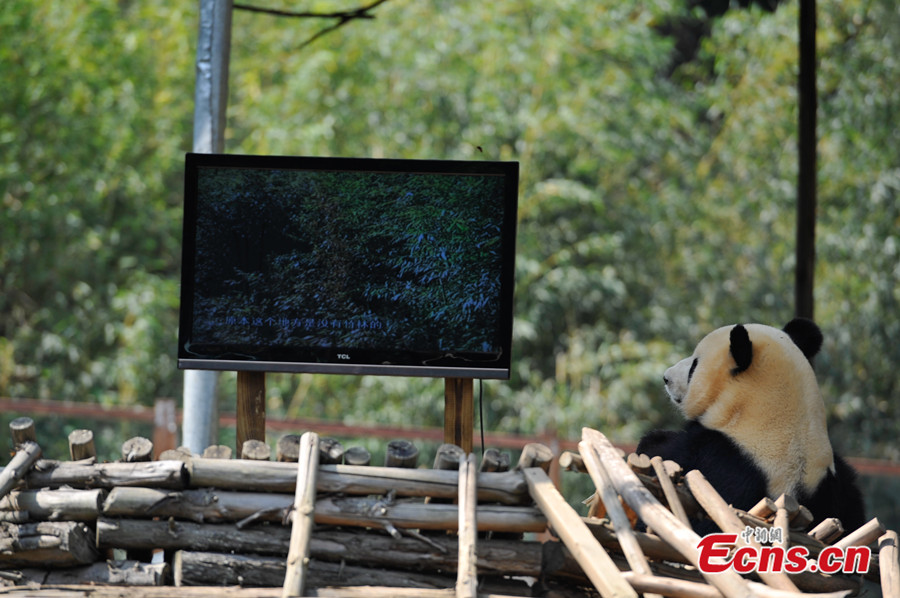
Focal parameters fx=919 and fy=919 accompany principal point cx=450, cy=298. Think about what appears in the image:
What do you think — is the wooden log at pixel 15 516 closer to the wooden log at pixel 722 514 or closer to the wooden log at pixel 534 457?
the wooden log at pixel 534 457

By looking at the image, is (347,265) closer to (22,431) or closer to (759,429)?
(22,431)

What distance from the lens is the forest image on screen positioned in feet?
10.5

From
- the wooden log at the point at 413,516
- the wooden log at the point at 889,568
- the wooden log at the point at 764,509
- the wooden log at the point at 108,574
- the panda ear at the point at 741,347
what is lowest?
the wooden log at the point at 108,574

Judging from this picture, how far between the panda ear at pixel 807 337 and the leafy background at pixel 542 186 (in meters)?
4.41

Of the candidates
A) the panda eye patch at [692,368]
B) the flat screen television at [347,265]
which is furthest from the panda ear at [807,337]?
the flat screen television at [347,265]

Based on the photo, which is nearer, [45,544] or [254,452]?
[45,544]

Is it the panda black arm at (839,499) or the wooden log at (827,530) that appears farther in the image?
the panda black arm at (839,499)

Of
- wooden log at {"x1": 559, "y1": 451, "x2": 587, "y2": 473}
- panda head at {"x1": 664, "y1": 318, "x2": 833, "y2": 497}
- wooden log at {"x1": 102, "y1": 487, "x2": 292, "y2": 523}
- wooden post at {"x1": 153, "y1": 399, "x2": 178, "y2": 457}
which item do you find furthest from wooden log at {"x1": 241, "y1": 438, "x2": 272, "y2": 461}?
wooden post at {"x1": 153, "y1": 399, "x2": 178, "y2": 457}

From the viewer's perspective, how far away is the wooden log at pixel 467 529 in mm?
2623

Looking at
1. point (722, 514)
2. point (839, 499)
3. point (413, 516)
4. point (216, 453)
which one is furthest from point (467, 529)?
point (839, 499)

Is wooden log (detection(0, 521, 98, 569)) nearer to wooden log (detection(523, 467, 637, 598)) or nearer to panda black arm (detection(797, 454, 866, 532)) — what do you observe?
wooden log (detection(523, 467, 637, 598))

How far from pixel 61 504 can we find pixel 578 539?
63.5 inches

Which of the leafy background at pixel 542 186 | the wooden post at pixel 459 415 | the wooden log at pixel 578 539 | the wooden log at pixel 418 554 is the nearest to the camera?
the wooden log at pixel 578 539

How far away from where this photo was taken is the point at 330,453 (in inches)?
116
